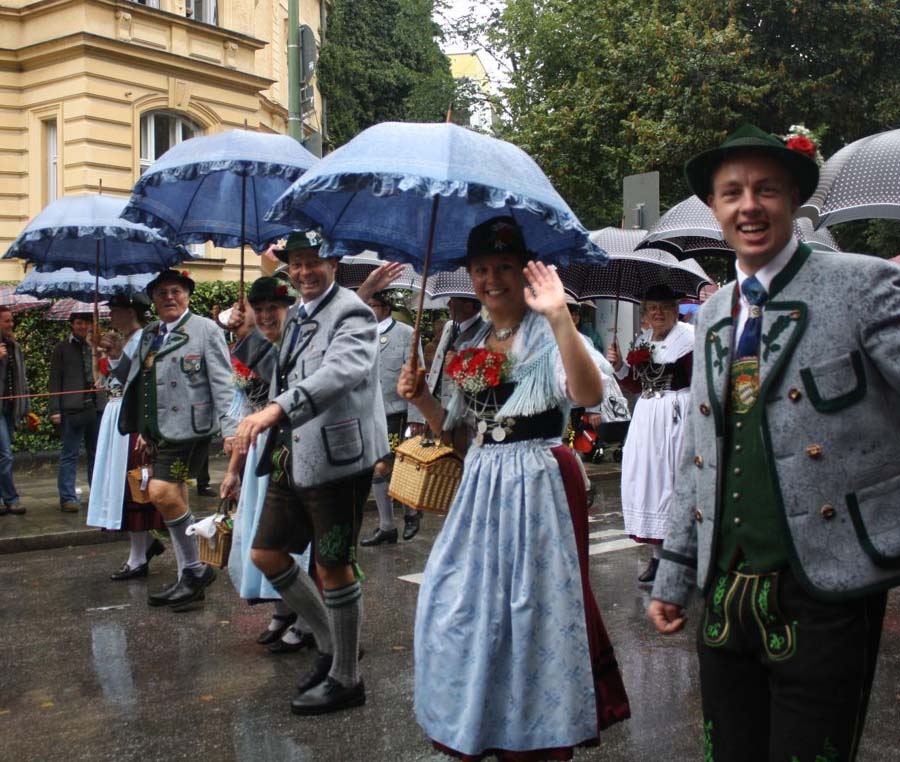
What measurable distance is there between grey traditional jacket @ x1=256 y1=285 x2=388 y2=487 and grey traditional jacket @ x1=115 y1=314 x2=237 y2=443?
1845 mm

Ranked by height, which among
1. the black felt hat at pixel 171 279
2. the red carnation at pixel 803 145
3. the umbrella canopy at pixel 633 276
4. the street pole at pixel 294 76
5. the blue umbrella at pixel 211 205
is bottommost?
the black felt hat at pixel 171 279

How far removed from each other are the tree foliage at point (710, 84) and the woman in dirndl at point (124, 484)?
12.9m

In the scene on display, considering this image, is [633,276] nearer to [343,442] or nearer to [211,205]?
[211,205]

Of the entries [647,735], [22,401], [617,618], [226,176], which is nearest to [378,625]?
[617,618]

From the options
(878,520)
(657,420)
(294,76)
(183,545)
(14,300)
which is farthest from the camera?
(294,76)

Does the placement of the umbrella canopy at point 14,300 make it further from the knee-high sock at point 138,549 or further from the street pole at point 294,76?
the knee-high sock at point 138,549

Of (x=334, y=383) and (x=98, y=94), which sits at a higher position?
(x=98, y=94)

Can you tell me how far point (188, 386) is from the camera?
668 cm

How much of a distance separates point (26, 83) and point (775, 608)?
778 inches

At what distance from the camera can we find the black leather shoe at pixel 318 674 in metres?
4.80

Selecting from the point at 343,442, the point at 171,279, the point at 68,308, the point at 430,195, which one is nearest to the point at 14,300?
the point at 68,308

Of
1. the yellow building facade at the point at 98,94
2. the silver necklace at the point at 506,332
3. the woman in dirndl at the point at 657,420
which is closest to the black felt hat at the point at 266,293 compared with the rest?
the silver necklace at the point at 506,332

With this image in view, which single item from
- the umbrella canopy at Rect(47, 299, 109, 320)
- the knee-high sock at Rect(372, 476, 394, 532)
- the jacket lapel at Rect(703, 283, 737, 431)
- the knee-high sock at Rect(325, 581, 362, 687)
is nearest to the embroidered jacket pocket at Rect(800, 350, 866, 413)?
the jacket lapel at Rect(703, 283, 737, 431)

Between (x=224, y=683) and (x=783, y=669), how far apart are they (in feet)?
10.9
